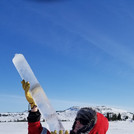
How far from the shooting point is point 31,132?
91.4 inches

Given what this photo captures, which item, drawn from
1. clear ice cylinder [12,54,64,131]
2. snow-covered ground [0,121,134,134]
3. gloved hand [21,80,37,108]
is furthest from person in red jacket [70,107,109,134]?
snow-covered ground [0,121,134,134]

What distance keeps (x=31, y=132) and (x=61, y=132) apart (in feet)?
1.05

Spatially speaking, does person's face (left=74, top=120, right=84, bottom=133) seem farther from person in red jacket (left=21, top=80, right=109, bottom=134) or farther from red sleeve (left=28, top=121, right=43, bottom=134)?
red sleeve (left=28, top=121, right=43, bottom=134)

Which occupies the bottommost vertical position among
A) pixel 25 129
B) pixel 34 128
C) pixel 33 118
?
pixel 25 129

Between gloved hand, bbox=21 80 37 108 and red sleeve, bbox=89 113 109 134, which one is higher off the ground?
gloved hand, bbox=21 80 37 108

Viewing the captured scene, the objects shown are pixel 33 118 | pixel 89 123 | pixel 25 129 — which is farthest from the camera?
pixel 25 129

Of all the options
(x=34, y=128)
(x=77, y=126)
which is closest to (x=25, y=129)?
(x=34, y=128)

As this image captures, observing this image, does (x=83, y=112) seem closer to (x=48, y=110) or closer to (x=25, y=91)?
(x=48, y=110)

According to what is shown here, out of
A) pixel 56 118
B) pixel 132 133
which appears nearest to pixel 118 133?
pixel 132 133

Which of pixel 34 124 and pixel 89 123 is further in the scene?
pixel 34 124

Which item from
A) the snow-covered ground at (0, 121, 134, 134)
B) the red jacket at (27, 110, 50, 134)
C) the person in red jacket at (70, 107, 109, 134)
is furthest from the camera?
the snow-covered ground at (0, 121, 134, 134)

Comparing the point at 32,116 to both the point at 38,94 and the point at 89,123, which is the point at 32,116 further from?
the point at 89,123

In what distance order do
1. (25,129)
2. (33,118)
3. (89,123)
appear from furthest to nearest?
(25,129) → (33,118) → (89,123)

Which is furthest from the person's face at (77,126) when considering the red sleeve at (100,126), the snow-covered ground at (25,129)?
the snow-covered ground at (25,129)
